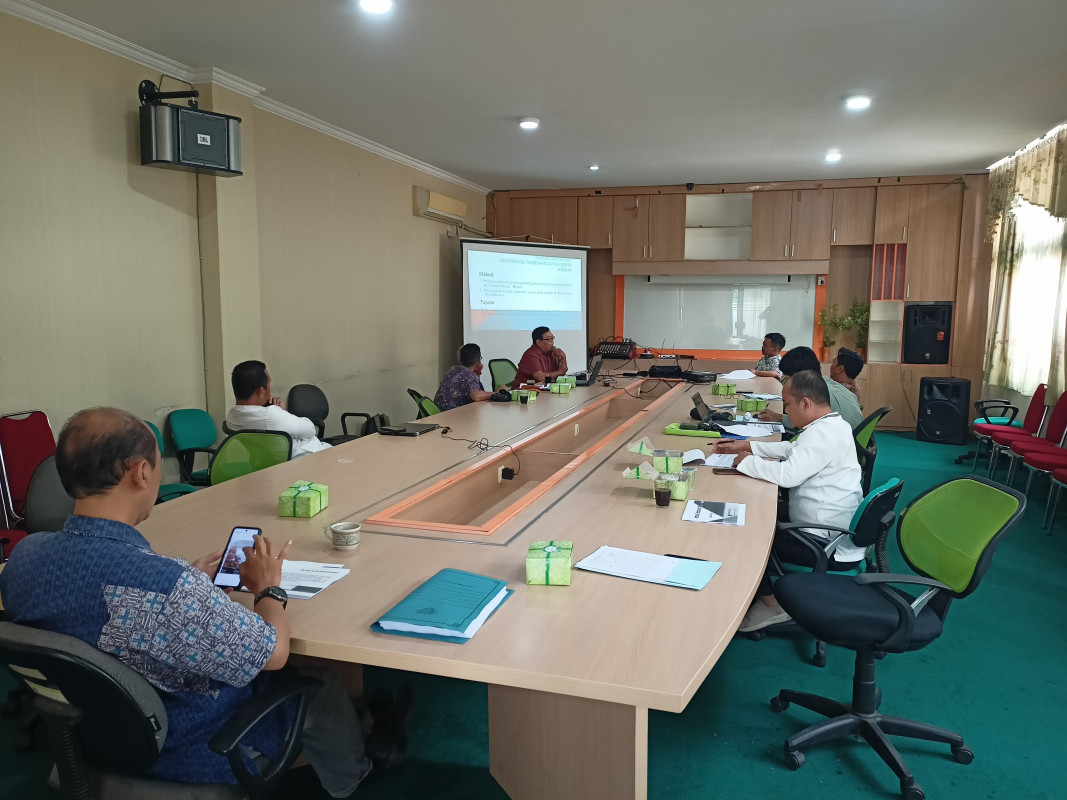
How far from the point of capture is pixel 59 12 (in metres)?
3.71

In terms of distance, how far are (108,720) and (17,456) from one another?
279 centimetres

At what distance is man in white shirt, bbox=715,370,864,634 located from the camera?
116 inches

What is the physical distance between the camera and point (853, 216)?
8383mm

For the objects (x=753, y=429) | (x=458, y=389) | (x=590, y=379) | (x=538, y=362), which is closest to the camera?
(x=753, y=429)

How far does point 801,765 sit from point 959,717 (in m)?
0.74

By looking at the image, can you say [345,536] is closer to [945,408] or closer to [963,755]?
[963,755]

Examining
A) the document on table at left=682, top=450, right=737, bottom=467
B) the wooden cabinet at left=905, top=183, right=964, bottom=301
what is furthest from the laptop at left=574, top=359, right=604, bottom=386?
the wooden cabinet at left=905, top=183, right=964, bottom=301

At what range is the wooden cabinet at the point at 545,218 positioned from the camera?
9156mm

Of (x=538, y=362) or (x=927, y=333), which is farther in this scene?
(x=927, y=333)

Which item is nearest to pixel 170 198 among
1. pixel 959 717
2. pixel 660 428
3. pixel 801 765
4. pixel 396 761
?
pixel 660 428

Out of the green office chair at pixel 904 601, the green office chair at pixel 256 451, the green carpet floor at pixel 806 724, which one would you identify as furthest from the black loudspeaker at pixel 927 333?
the green office chair at pixel 256 451

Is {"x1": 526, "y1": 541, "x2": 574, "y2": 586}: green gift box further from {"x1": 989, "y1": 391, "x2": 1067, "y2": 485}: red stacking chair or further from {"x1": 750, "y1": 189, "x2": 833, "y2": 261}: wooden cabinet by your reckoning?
{"x1": 750, "y1": 189, "x2": 833, "y2": 261}: wooden cabinet

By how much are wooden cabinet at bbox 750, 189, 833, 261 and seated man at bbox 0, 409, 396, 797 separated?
8107mm

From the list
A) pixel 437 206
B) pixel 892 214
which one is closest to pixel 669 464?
pixel 437 206
